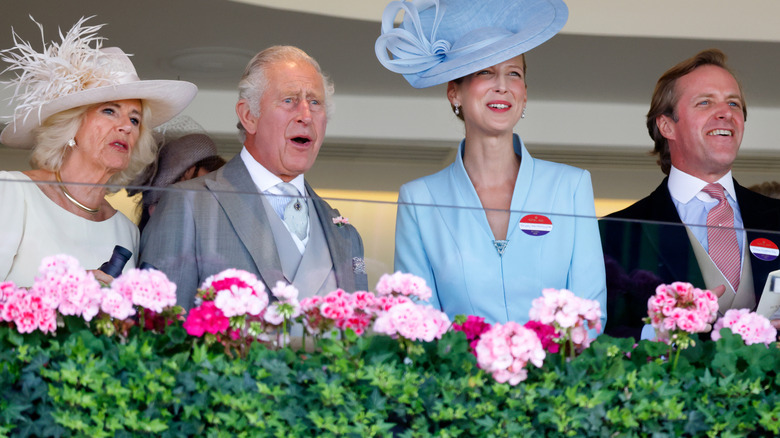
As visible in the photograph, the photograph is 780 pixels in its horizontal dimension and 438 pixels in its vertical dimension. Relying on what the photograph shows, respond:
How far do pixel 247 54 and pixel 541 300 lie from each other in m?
4.78

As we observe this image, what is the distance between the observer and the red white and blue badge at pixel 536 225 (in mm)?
2016

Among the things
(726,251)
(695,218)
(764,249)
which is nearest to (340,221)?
(726,251)

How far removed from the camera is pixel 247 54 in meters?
6.27

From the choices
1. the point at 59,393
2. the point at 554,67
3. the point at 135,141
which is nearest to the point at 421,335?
the point at 59,393

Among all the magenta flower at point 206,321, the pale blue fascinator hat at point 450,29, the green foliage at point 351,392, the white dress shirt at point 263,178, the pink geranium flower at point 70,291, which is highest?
the pale blue fascinator hat at point 450,29

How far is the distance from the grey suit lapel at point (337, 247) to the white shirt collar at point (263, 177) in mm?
491

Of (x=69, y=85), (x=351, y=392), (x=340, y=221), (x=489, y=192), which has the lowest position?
(x=351, y=392)

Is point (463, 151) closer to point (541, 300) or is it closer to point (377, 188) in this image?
point (541, 300)

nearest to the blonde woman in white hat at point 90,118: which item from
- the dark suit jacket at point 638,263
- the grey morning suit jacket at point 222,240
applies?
the grey morning suit jacket at point 222,240

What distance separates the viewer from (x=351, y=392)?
5.47 feet

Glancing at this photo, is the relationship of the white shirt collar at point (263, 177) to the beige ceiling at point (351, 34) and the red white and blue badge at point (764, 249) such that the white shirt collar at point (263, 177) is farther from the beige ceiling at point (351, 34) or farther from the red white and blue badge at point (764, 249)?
the beige ceiling at point (351, 34)

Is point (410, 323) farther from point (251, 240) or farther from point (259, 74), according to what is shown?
point (259, 74)

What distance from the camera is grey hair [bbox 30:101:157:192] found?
8.18 ft

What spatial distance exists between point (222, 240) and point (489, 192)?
0.77 m
